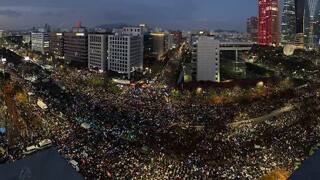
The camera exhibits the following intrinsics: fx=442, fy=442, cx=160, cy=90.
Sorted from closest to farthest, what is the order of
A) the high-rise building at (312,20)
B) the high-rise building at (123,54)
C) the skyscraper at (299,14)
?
the high-rise building at (123,54)
the high-rise building at (312,20)
the skyscraper at (299,14)

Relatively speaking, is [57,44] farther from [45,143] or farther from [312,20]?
[312,20]

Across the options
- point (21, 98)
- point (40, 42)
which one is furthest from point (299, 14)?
point (21, 98)

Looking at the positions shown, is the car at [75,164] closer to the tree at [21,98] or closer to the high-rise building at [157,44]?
the tree at [21,98]

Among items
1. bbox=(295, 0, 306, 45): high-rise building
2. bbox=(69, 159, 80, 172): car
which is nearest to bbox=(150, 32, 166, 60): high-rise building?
bbox=(295, 0, 306, 45): high-rise building

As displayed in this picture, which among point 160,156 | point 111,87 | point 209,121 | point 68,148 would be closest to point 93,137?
point 68,148

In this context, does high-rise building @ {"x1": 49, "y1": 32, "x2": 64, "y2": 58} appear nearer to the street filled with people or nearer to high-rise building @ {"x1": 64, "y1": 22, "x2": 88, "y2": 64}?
high-rise building @ {"x1": 64, "y1": 22, "x2": 88, "y2": 64}

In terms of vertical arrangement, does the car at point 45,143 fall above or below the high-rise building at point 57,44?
below

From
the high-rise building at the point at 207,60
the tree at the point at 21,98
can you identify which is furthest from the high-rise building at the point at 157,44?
the tree at the point at 21,98
